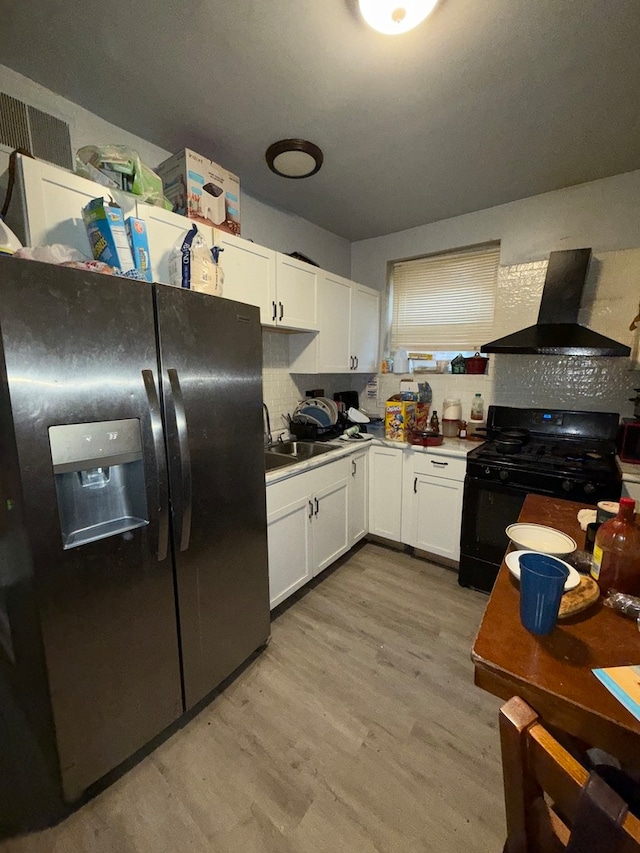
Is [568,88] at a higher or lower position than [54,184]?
higher

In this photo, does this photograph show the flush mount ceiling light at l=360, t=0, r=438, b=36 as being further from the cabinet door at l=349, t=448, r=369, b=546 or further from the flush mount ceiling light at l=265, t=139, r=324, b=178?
the cabinet door at l=349, t=448, r=369, b=546

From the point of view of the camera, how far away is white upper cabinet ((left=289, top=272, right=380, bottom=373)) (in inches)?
103

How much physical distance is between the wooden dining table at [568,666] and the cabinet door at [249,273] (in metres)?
1.74

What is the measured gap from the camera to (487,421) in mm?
2775

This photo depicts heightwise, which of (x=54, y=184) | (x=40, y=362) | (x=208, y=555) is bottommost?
(x=208, y=555)

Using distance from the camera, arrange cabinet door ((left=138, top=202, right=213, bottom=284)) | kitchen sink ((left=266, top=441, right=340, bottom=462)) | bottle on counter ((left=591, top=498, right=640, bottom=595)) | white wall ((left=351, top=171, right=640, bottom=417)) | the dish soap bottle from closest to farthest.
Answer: bottle on counter ((left=591, top=498, right=640, bottom=595)) → cabinet door ((left=138, top=202, right=213, bottom=284)) → white wall ((left=351, top=171, right=640, bottom=417)) → kitchen sink ((left=266, top=441, right=340, bottom=462)) → the dish soap bottle

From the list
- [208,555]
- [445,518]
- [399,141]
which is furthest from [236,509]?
[399,141]

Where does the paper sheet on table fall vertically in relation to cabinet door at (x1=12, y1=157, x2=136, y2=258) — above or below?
below

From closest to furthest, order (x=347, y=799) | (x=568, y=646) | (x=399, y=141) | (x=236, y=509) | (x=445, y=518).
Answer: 1. (x=568, y=646)
2. (x=347, y=799)
3. (x=236, y=509)
4. (x=399, y=141)
5. (x=445, y=518)

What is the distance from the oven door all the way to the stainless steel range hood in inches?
33.6

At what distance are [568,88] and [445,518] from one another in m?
2.32

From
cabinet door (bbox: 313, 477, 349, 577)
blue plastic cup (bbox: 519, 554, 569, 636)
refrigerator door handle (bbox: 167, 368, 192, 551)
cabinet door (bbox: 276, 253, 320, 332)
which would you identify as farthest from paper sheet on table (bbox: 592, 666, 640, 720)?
cabinet door (bbox: 276, 253, 320, 332)

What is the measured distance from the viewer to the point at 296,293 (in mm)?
2344

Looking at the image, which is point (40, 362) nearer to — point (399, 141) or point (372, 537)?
point (399, 141)
